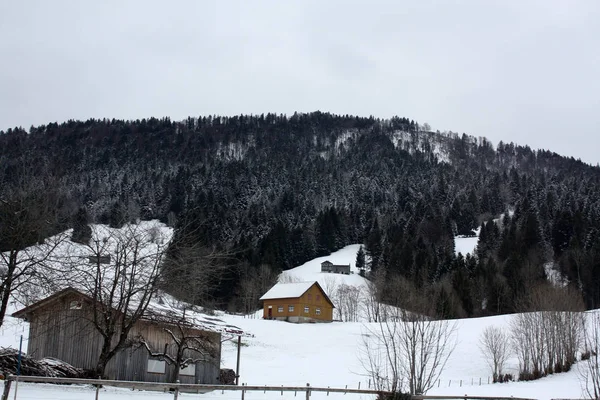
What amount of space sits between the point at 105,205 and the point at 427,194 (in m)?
97.2

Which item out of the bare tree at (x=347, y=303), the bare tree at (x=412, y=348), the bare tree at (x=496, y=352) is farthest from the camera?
the bare tree at (x=347, y=303)

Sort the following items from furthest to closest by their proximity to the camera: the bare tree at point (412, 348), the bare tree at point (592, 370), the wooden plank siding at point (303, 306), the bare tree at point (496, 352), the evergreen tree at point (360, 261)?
the evergreen tree at point (360, 261) → the wooden plank siding at point (303, 306) → the bare tree at point (496, 352) → the bare tree at point (592, 370) → the bare tree at point (412, 348)

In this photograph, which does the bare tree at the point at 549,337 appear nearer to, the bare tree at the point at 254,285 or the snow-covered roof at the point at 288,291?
the snow-covered roof at the point at 288,291

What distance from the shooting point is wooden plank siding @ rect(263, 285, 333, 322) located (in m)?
85.4

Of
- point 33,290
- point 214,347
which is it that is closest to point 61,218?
point 33,290

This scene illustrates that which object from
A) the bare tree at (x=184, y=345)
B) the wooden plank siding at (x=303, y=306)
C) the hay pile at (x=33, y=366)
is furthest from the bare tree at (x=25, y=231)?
the wooden plank siding at (x=303, y=306)

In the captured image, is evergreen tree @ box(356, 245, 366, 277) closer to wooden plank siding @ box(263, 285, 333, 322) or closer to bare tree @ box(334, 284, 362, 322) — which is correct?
bare tree @ box(334, 284, 362, 322)

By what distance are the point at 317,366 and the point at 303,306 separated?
117 feet

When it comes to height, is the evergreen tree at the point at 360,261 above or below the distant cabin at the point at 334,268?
above

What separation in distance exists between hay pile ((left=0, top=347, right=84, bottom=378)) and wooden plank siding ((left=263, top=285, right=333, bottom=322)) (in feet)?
193

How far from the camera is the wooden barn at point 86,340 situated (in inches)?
1083

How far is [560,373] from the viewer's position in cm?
5006

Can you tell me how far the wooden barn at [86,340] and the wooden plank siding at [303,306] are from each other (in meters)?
52.3

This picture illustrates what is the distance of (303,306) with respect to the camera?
281 ft
